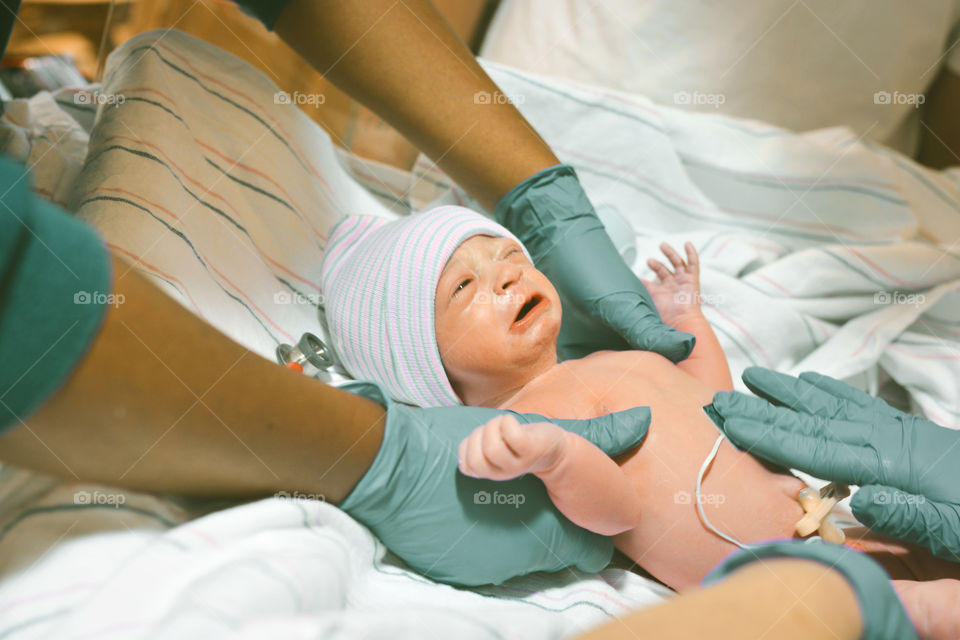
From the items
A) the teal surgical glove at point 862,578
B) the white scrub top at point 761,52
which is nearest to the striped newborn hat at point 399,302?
the teal surgical glove at point 862,578

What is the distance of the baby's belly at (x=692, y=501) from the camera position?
89 centimetres

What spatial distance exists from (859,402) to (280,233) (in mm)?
979

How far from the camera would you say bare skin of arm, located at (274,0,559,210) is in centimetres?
105

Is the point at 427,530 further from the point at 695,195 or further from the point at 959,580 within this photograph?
the point at 695,195

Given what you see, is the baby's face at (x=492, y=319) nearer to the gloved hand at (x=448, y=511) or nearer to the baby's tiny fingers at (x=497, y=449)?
the gloved hand at (x=448, y=511)

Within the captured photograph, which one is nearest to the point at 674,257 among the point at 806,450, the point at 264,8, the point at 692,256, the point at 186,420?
A: the point at 692,256

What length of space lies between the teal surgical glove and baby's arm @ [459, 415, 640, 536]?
18 cm

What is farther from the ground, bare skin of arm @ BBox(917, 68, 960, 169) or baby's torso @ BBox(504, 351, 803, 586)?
bare skin of arm @ BBox(917, 68, 960, 169)

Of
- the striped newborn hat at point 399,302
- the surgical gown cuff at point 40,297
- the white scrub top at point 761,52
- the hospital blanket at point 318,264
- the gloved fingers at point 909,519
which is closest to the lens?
the surgical gown cuff at point 40,297

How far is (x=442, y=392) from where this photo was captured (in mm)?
1064

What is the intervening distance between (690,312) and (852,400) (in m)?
0.29

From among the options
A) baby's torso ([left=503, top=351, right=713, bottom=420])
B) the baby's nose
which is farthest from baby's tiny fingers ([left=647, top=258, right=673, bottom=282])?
the baby's nose

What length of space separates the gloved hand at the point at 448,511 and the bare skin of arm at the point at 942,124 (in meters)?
1.56

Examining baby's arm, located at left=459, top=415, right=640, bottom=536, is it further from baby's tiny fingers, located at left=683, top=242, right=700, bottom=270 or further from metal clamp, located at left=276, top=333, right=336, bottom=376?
baby's tiny fingers, located at left=683, top=242, right=700, bottom=270
